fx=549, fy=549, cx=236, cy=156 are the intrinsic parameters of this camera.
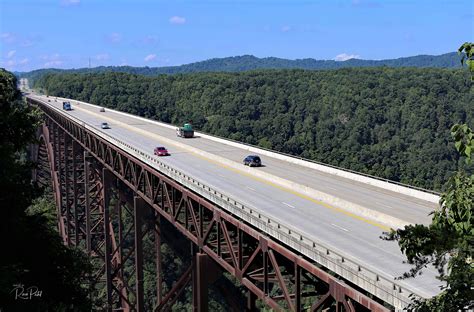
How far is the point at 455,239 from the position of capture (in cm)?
705

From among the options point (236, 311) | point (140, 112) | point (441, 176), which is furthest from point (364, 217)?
point (140, 112)

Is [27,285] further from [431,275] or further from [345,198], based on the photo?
[345,198]

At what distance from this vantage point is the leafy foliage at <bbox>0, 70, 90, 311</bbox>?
17.0 metres

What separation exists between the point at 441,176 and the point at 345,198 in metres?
95.9

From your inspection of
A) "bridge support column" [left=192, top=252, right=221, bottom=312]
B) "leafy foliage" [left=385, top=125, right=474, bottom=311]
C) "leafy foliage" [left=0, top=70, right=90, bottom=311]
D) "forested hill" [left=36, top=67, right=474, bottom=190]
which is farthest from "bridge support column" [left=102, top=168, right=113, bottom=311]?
"forested hill" [left=36, top=67, right=474, bottom=190]

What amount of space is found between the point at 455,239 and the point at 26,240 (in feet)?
49.2

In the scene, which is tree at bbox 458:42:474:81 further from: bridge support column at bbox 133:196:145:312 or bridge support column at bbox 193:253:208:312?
bridge support column at bbox 133:196:145:312

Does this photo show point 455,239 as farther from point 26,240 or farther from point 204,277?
point 204,277

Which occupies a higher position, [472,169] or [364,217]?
[364,217]

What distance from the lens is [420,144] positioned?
472 feet

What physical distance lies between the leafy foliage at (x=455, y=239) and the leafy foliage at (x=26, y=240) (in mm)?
11248

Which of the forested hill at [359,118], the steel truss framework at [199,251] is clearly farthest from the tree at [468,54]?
the forested hill at [359,118]

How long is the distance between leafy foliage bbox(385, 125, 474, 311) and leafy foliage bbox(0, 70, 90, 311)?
11248 millimetres

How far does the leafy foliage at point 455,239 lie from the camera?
6.82m
